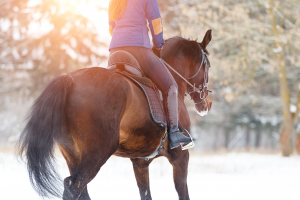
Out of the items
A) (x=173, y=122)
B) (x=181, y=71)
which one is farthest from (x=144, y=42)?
(x=181, y=71)

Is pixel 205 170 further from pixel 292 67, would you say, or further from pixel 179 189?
pixel 292 67

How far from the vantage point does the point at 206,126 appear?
2516 cm

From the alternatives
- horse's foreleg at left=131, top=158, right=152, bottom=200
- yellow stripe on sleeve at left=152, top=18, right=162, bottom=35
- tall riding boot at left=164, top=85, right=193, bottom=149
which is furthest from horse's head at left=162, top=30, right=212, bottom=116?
horse's foreleg at left=131, top=158, right=152, bottom=200

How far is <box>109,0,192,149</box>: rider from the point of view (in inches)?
143

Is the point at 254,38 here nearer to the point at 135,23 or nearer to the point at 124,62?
the point at 135,23

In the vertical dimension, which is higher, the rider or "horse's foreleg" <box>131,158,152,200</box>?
the rider

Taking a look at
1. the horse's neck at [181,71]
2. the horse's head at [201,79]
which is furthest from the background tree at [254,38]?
the horse's neck at [181,71]

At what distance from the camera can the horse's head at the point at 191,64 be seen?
4.55 m

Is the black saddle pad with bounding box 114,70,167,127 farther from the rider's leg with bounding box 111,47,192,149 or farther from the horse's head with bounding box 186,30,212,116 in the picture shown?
the horse's head with bounding box 186,30,212,116

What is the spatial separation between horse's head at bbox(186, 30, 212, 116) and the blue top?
133 centimetres

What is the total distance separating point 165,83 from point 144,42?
0.55 metres

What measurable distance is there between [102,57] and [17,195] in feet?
30.3

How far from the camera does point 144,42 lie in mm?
3664

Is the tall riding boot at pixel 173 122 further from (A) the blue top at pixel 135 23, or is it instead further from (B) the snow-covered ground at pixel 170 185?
(B) the snow-covered ground at pixel 170 185
